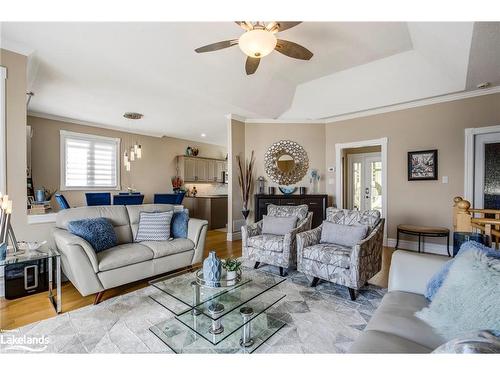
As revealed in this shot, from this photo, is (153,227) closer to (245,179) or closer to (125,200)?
(125,200)

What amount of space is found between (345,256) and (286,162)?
311 centimetres

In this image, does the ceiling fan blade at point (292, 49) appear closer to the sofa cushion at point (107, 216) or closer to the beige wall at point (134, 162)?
the sofa cushion at point (107, 216)

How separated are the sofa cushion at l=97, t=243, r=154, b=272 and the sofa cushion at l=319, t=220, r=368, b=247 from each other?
1983 millimetres

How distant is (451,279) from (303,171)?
13.2ft

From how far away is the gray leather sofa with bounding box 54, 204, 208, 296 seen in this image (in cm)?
217

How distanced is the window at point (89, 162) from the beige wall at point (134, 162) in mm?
108

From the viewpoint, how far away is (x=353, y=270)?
2.29 metres

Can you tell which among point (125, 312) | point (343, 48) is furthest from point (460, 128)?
point (125, 312)

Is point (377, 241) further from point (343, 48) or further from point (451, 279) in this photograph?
point (343, 48)

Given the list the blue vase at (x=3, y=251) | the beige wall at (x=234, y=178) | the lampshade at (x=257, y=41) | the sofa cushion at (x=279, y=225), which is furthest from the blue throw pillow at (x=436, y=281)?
the beige wall at (x=234, y=178)

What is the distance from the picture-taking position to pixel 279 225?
3211 millimetres

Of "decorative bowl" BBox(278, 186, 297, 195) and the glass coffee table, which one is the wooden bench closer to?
"decorative bowl" BBox(278, 186, 297, 195)

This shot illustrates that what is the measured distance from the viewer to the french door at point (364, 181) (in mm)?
5746

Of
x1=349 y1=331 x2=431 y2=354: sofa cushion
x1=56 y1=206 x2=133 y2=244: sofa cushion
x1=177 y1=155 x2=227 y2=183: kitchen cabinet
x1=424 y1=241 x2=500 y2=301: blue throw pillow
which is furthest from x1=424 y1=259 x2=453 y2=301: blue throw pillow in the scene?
x1=177 y1=155 x2=227 y2=183: kitchen cabinet
